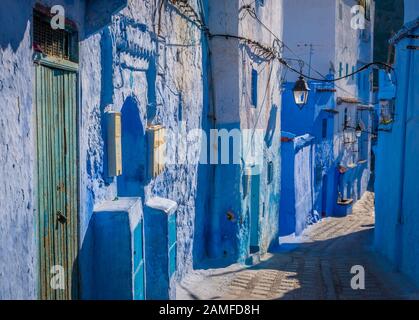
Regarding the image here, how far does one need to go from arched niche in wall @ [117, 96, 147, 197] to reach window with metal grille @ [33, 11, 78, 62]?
84.0 inches

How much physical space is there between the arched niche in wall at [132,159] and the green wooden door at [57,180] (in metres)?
2.02

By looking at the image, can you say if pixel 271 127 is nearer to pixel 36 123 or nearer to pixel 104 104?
pixel 104 104

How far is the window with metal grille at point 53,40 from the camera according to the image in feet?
14.9

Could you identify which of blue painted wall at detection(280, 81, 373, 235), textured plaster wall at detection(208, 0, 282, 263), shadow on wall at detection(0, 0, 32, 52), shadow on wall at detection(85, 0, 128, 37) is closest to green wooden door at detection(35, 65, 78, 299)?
shadow on wall at detection(0, 0, 32, 52)

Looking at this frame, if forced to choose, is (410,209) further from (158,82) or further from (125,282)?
(125,282)

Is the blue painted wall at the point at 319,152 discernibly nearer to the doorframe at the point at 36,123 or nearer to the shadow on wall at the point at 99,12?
the shadow on wall at the point at 99,12

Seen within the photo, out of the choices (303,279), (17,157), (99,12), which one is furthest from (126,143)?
(303,279)

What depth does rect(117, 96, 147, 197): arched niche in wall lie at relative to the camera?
7.33 meters

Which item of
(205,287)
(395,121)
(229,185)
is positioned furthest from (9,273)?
(395,121)

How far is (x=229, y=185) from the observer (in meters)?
11.5

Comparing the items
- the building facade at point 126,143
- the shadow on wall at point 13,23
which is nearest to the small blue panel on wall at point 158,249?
the building facade at point 126,143

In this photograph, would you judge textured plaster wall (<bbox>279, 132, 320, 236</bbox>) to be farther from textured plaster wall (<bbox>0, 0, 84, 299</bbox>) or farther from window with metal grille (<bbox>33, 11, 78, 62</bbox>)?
textured plaster wall (<bbox>0, 0, 84, 299</bbox>)

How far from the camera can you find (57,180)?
493 cm
